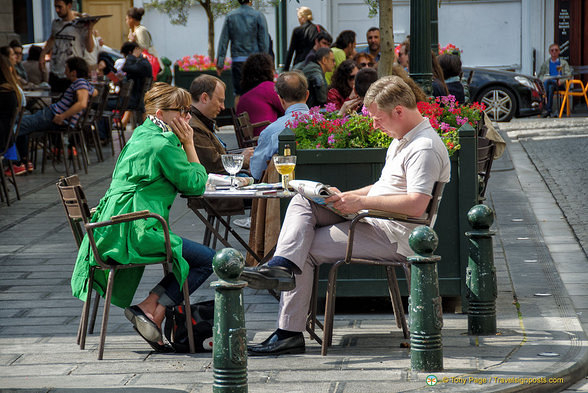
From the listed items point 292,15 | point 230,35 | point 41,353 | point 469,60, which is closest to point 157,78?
point 230,35

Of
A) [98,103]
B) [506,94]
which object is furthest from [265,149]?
[506,94]

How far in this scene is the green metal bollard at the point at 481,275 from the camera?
5.57m

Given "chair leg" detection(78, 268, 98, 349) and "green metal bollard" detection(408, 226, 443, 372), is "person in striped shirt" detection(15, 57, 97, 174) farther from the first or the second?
"green metal bollard" detection(408, 226, 443, 372)

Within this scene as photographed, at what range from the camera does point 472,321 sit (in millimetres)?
5621

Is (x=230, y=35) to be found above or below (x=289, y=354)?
above

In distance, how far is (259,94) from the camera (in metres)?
10.0

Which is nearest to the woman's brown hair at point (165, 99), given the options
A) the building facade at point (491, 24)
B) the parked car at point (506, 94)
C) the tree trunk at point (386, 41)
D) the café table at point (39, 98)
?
the tree trunk at point (386, 41)

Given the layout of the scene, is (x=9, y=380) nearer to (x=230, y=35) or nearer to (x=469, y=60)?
(x=230, y=35)

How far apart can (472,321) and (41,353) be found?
92.1 inches

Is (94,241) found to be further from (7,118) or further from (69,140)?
(69,140)

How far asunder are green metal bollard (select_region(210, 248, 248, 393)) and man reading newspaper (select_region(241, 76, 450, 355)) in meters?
0.99

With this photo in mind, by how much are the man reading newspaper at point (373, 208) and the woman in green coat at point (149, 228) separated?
20.9 inches

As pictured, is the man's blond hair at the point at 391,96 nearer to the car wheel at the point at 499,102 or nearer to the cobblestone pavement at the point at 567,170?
the cobblestone pavement at the point at 567,170

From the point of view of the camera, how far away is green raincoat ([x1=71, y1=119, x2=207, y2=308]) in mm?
5441
